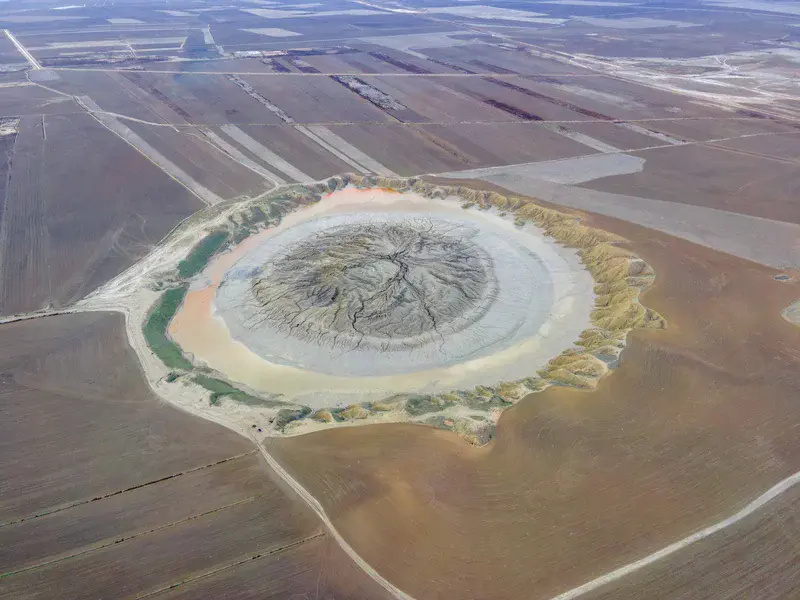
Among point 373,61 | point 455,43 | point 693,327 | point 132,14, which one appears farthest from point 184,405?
point 132,14

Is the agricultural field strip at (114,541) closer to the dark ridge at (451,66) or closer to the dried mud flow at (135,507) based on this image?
the dried mud flow at (135,507)

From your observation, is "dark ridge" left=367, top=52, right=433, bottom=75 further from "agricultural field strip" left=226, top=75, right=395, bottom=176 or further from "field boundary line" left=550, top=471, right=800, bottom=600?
"field boundary line" left=550, top=471, right=800, bottom=600

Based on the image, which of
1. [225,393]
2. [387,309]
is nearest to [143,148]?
[387,309]

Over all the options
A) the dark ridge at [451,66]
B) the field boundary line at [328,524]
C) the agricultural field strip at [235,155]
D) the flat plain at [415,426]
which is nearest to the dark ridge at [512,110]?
the flat plain at [415,426]

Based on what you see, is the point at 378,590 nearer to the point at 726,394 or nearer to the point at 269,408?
the point at 269,408

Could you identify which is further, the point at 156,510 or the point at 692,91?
the point at 692,91

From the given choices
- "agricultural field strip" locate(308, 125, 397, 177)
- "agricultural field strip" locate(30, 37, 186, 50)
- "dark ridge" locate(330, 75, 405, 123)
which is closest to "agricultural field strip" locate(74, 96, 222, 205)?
"agricultural field strip" locate(308, 125, 397, 177)
